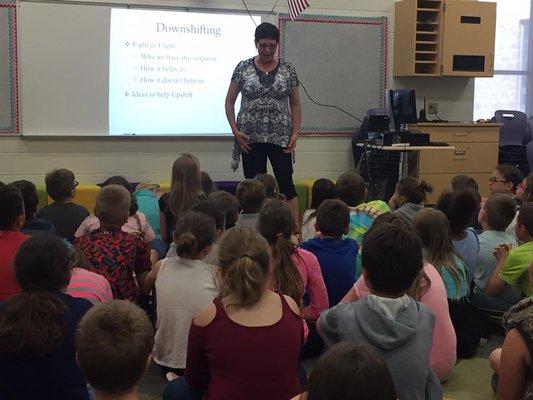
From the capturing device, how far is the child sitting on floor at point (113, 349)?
144 cm

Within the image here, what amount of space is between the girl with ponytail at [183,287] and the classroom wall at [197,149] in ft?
12.4

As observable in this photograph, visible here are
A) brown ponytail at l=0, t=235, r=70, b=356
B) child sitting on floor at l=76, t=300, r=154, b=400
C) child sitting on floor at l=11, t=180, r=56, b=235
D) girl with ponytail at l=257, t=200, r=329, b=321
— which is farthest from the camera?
child sitting on floor at l=11, t=180, r=56, b=235

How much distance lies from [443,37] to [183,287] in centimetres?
504

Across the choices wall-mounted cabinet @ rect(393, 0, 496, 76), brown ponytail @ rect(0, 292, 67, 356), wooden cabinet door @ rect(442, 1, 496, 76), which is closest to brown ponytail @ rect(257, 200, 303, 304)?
brown ponytail @ rect(0, 292, 67, 356)

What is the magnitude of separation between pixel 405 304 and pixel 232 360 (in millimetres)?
488

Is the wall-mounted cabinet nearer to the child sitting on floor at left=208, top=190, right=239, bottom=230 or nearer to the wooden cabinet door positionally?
the wooden cabinet door

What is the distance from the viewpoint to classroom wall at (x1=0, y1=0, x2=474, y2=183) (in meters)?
6.11

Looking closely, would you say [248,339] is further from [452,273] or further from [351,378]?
[452,273]

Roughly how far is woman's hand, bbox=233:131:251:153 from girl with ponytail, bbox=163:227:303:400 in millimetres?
3162

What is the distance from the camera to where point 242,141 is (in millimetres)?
5117

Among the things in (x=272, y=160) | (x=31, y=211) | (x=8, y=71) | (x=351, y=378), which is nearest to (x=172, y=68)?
(x=8, y=71)

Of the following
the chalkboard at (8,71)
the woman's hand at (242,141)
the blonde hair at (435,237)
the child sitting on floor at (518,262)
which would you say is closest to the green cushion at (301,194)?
the woman's hand at (242,141)

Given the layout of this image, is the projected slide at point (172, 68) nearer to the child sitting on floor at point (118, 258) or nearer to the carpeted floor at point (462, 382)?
the child sitting on floor at point (118, 258)

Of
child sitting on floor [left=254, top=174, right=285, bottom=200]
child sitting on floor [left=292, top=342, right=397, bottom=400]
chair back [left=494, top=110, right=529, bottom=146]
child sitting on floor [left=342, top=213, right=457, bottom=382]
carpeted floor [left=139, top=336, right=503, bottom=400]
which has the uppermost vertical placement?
chair back [left=494, top=110, right=529, bottom=146]
